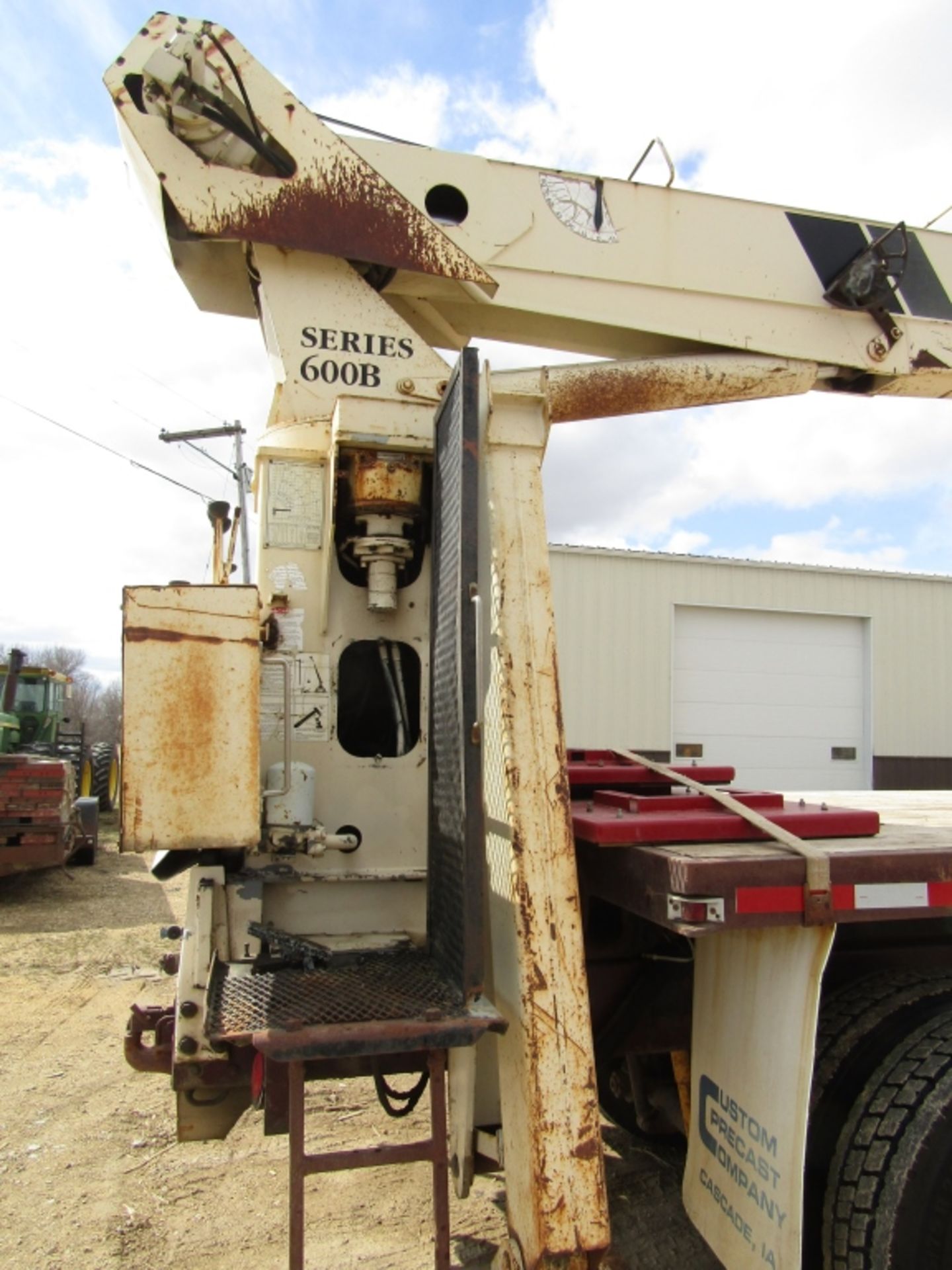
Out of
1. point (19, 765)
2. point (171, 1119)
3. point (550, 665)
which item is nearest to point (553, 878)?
point (550, 665)

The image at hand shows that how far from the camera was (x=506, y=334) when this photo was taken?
3721 mm

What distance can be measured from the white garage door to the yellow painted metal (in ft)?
37.5

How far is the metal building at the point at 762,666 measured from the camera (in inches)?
530

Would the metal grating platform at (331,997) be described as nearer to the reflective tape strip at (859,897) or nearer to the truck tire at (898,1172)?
the reflective tape strip at (859,897)

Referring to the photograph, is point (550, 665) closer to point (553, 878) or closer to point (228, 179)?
point (553, 878)

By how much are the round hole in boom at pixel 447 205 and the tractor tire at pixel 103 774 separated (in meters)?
15.7

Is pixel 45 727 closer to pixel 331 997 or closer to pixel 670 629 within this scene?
pixel 670 629

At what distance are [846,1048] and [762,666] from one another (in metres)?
12.1

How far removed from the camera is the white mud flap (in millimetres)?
2166

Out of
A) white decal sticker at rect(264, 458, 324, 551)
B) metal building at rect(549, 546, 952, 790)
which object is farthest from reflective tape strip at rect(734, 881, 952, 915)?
metal building at rect(549, 546, 952, 790)

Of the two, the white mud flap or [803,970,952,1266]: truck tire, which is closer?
the white mud flap

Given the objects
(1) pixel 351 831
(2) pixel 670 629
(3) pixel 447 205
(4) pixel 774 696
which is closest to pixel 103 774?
(2) pixel 670 629

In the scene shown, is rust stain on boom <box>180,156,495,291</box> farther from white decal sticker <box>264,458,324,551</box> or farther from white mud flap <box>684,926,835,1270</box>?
white mud flap <box>684,926,835,1270</box>

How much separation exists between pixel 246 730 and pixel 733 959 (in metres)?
1.40
